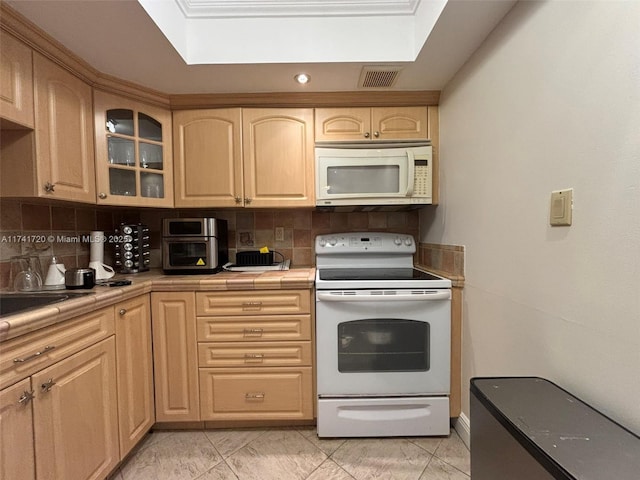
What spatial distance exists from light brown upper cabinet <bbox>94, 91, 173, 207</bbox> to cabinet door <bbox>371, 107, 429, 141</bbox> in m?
1.36

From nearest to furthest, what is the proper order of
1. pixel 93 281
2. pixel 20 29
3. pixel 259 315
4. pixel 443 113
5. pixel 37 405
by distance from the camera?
pixel 37 405
pixel 20 29
pixel 93 281
pixel 259 315
pixel 443 113

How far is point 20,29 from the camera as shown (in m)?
1.16

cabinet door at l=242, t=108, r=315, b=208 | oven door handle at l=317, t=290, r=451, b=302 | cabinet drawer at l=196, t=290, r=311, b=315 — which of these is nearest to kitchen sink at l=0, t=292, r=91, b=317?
cabinet drawer at l=196, t=290, r=311, b=315

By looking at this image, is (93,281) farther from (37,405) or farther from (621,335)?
(621,335)

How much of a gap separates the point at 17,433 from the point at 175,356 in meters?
0.76

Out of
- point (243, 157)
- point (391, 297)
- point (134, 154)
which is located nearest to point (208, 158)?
point (243, 157)

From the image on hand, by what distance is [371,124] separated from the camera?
192 centimetres

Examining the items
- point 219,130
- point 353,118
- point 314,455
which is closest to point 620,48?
point 353,118

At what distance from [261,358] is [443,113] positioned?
1.86 m

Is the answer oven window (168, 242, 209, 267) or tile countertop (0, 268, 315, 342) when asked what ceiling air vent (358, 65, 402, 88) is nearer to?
tile countertop (0, 268, 315, 342)

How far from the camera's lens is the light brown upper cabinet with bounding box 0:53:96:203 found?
125 cm

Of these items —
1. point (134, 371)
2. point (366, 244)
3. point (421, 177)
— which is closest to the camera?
point (134, 371)

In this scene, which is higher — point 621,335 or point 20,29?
point 20,29

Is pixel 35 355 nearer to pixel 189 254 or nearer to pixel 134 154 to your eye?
pixel 189 254
